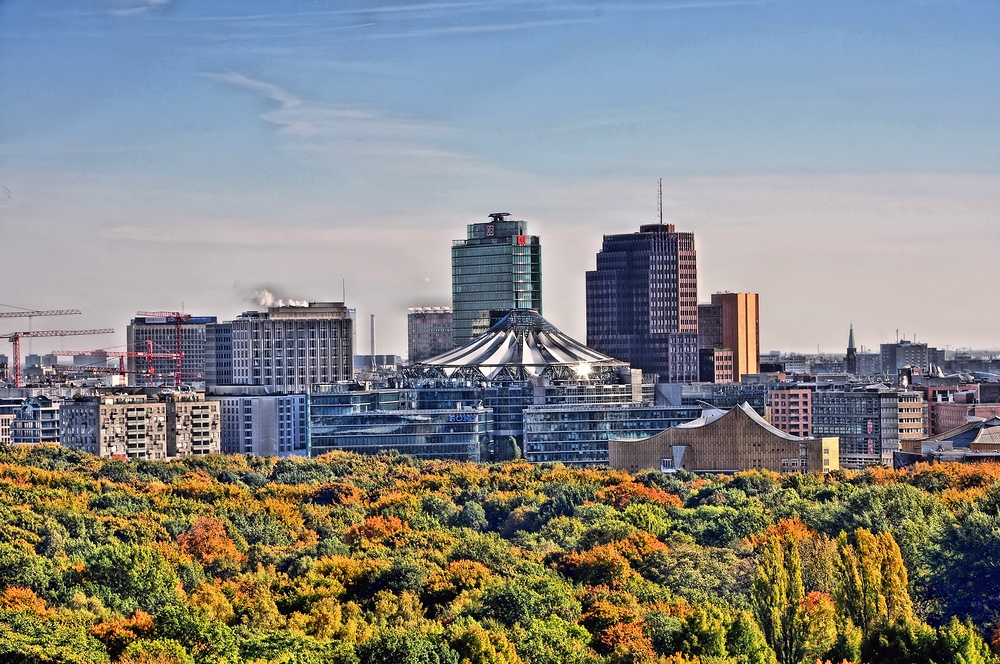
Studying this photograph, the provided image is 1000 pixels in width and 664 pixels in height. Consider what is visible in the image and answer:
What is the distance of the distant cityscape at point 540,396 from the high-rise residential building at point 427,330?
78.8ft

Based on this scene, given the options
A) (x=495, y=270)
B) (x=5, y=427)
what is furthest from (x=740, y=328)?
(x=5, y=427)

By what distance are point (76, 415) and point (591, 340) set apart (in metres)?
→ 46.3

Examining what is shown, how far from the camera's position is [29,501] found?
77750 millimetres

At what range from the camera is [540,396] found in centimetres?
12075

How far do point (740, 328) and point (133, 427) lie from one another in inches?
2327

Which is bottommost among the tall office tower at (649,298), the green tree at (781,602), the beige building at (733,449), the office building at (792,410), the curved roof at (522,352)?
the green tree at (781,602)

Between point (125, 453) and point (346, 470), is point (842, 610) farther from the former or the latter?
point (125, 453)

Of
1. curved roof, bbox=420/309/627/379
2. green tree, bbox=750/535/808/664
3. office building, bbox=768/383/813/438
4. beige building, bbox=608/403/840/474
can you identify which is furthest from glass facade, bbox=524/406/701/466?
green tree, bbox=750/535/808/664

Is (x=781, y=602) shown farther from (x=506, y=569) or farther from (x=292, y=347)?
(x=292, y=347)

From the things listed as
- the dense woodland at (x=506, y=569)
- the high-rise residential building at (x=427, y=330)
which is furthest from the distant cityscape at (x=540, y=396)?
the high-rise residential building at (x=427, y=330)

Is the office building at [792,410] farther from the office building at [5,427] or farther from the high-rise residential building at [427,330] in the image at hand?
the high-rise residential building at [427,330]

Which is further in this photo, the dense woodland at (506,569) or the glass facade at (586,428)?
the glass facade at (586,428)

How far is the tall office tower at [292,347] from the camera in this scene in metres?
152

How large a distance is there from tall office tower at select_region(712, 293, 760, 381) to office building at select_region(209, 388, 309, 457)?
130 ft
